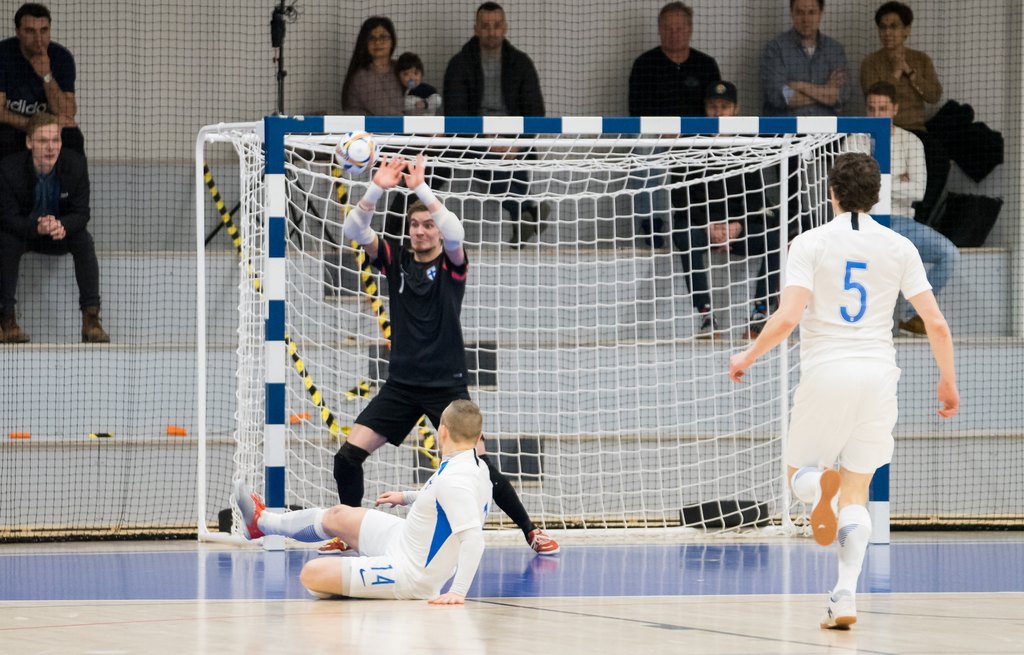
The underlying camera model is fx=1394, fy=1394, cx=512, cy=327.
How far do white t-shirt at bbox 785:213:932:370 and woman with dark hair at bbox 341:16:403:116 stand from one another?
6529mm

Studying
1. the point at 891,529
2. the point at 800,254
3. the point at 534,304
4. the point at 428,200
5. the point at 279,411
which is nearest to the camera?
the point at 800,254

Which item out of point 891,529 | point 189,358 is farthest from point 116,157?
point 891,529

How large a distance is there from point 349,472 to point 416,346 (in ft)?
2.34

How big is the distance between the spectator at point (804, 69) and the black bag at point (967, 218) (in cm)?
117

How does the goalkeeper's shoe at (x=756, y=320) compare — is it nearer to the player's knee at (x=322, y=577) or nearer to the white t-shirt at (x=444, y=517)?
the white t-shirt at (x=444, y=517)

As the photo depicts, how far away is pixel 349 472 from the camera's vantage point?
6957 millimetres

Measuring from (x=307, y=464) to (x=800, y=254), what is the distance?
16.7 feet

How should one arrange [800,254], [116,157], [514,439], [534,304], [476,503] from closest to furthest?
[800,254]
[476,503]
[514,439]
[534,304]
[116,157]

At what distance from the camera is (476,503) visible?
5301mm

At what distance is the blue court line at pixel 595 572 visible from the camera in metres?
5.86

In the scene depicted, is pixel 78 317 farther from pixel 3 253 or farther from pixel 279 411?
pixel 279 411

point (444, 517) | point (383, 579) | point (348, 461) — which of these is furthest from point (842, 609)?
point (348, 461)

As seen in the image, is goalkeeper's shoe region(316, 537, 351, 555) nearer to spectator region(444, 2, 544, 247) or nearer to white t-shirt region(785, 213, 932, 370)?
white t-shirt region(785, 213, 932, 370)

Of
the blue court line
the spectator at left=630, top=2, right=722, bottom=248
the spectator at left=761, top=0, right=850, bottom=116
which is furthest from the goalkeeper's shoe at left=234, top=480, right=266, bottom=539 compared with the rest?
the spectator at left=761, top=0, right=850, bottom=116
